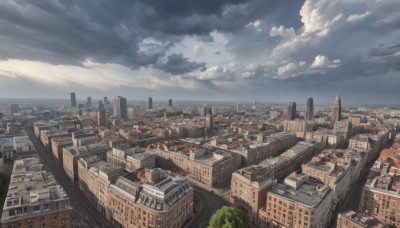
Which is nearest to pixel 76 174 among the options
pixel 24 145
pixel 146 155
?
pixel 146 155

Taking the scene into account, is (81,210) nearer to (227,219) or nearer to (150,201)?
(150,201)

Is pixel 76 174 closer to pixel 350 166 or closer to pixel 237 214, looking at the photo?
pixel 237 214

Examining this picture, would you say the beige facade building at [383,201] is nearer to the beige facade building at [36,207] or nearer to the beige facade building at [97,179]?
the beige facade building at [97,179]

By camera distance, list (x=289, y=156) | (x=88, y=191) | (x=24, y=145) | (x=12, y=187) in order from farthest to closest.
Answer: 1. (x=24, y=145)
2. (x=289, y=156)
3. (x=88, y=191)
4. (x=12, y=187)

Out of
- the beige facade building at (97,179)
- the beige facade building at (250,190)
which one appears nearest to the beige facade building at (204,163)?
the beige facade building at (250,190)

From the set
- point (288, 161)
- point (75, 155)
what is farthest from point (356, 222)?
point (75, 155)

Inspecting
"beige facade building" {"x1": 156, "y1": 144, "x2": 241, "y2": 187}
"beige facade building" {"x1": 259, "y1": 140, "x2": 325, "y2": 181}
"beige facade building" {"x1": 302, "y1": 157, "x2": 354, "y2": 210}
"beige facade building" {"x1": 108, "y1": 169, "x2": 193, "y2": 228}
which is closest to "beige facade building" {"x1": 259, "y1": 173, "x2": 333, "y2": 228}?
"beige facade building" {"x1": 302, "y1": 157, "x2": 354, "y2": 210}

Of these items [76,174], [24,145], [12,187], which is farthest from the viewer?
[24,145]
